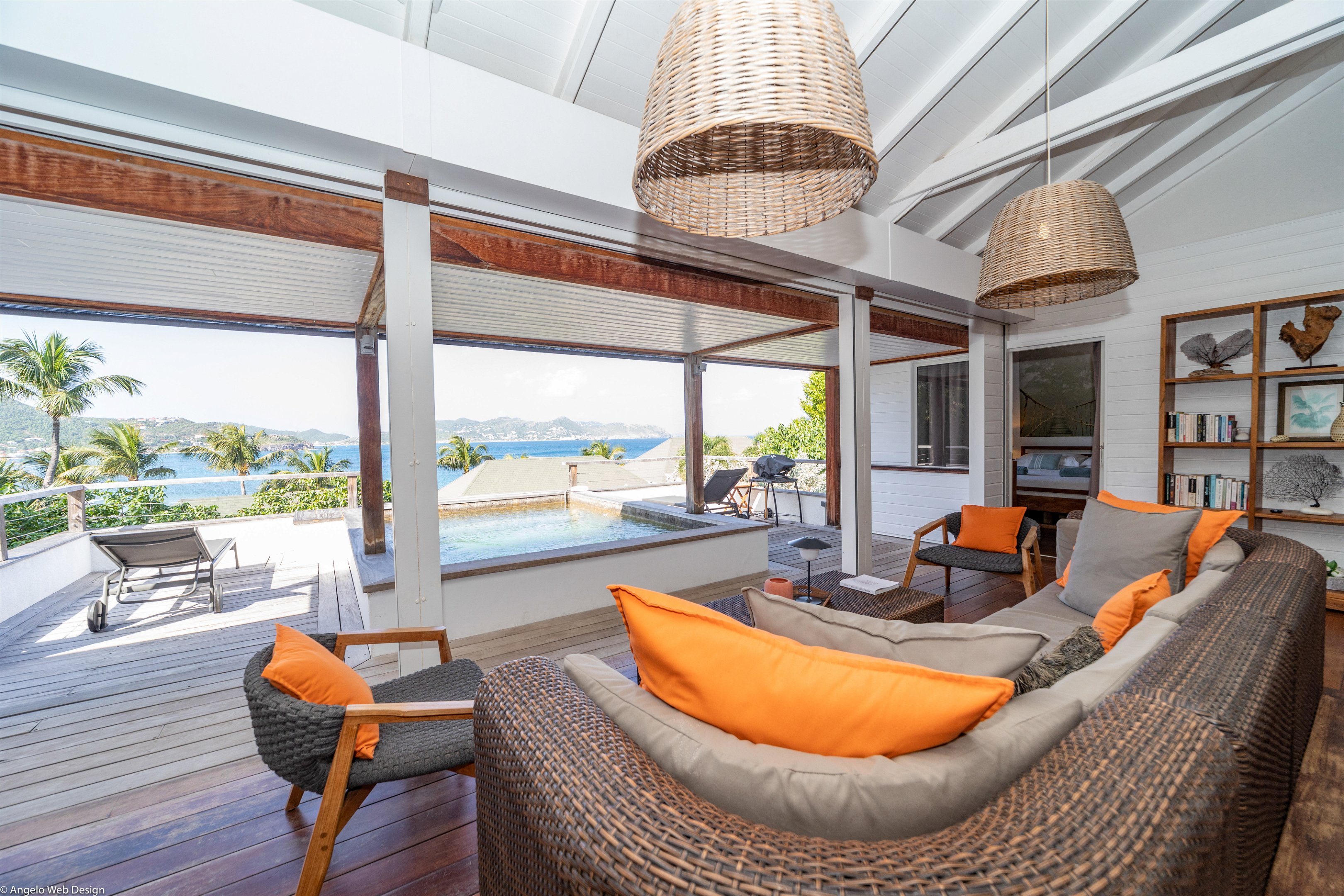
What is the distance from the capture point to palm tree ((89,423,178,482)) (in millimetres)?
8305

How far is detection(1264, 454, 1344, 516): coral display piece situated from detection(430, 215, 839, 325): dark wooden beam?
3405mm

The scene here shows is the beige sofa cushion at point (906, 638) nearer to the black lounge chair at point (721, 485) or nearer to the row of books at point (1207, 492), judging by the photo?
the row of books at point (1207, 492)

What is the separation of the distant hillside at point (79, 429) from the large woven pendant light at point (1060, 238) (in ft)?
19.6

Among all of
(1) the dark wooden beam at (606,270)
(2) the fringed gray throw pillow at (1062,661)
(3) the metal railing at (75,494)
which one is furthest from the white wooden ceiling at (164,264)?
(2) the fringed gray throw pillow at (1062,661)

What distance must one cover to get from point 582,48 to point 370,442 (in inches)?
132

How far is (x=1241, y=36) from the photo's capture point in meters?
2.59

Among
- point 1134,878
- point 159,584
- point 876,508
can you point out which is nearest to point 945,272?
point 876,508

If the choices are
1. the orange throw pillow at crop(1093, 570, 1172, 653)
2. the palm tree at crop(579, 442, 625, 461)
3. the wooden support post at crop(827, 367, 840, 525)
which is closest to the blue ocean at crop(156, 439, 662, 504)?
the orange throw pillow at crop(1093, 570, 1172, 653)

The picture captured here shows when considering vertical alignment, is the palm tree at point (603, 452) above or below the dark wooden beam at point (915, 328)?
below

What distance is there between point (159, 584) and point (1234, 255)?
8.24 m

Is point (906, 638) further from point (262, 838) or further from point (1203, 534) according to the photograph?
point (1203, 534)

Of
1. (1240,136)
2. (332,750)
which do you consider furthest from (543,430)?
(332,750)

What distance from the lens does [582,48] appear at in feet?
7.91

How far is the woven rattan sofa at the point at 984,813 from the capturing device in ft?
1.86
